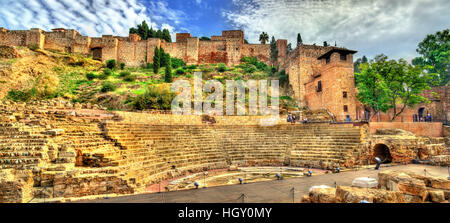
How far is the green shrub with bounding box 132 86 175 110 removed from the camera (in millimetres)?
20938

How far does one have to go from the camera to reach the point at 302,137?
48.4 ft

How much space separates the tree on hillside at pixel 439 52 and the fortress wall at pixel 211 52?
32818 mm

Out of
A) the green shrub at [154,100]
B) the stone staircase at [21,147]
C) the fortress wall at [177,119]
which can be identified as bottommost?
the stone staircase at [21,147]

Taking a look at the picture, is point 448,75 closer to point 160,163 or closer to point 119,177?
point 160,163

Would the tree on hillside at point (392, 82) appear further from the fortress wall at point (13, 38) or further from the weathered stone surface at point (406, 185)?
the fortress wall at point (13, 38)

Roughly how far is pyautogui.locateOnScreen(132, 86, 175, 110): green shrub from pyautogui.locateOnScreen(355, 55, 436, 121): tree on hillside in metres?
21.4

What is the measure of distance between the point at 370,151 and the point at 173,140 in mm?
12432

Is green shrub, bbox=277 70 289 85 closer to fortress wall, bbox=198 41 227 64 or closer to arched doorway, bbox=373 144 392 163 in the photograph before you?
fortress wall, bbox=198 41 227 64

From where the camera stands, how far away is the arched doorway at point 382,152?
14046mm

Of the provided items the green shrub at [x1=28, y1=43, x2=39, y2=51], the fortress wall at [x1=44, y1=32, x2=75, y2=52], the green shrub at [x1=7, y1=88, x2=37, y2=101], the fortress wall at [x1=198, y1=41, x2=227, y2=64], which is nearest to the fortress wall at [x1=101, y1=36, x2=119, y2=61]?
the fortress wall at [x1=44, y1=32, x2=75, y2=52]

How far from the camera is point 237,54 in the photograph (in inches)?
1794

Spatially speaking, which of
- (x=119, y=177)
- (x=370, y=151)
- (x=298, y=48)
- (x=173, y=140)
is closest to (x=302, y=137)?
(x=370, y=151)

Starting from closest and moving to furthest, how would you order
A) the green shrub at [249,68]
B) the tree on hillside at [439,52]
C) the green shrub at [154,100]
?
the green shrub at [154,100] < the tree on hillside at [439,52] < the green shrub at [249,68]

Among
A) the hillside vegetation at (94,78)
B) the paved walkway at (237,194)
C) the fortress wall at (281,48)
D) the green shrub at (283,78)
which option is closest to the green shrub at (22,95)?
the hillside vegetation at (94,78)
